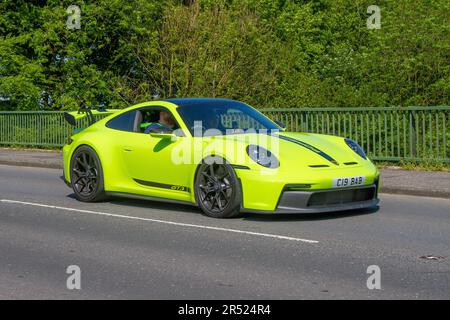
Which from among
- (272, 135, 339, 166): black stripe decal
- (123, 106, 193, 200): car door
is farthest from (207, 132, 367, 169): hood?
A: (123, 106, 193, 200): car door

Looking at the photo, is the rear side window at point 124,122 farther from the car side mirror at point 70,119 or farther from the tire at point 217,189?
the tire at point 217,189

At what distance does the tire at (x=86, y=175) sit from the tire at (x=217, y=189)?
6.33 ft

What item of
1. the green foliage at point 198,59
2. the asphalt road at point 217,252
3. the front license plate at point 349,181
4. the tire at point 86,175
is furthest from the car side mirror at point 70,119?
the green foliage at point 198,59

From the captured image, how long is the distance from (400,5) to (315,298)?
25.6 metres

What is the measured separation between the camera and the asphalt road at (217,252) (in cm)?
625

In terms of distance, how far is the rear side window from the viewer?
1115 centimetres

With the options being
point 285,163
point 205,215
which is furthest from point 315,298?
point 205,215

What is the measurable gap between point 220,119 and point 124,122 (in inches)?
61.7

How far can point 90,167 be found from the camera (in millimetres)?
11438

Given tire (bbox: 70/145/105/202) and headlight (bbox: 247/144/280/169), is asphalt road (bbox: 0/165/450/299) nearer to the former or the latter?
tire (bbox: 70/145/105/202)

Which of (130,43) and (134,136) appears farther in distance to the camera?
(130,43)

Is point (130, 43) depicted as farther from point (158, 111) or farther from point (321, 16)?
point (158, 111)
